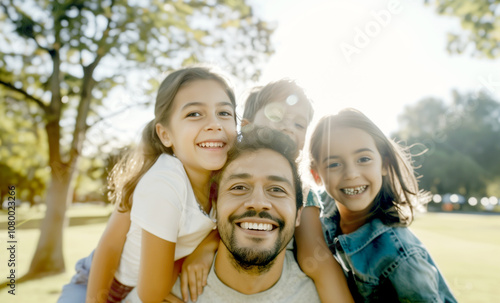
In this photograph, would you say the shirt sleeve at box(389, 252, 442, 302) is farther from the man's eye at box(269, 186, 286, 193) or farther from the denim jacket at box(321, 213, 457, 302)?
the man's eye at box(269, 186, 286, 193)

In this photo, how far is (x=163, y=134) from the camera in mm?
3551

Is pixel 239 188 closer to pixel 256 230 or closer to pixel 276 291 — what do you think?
pixel 256 230

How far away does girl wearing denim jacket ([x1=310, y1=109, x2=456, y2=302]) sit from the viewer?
2.90m

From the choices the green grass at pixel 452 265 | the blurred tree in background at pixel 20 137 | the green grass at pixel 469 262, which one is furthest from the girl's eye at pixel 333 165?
the blurred tree in background at pixel 20 137

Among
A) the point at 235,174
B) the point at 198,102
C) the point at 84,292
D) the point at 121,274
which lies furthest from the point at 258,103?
the point at 84,292

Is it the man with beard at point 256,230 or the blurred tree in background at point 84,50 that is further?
the blurred tree in background at point 84,50

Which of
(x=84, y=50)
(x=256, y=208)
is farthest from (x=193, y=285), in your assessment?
(x=84, y=50)

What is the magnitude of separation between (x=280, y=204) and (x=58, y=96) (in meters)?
8.27

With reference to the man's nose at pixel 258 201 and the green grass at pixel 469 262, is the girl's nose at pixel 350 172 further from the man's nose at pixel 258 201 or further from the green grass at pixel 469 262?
the green grass at pixel 469 262

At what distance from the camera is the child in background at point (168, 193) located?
2.80 meters

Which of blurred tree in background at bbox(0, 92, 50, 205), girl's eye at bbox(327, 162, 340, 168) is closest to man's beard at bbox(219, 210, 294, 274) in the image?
girl's eye at bbox(327, 162, 340, 168)

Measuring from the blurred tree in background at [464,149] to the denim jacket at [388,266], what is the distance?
4736cm

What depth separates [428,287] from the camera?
9.04 ft

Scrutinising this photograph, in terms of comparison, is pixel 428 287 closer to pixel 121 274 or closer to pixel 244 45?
pixel 121 274
